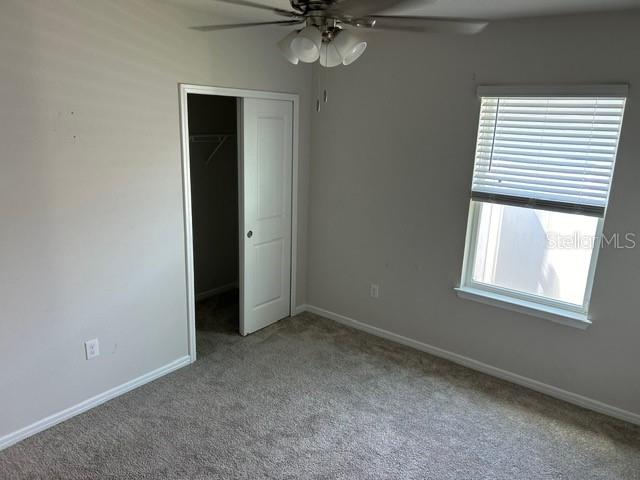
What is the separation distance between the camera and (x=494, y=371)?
3.43 meters

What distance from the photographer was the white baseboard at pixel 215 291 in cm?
470

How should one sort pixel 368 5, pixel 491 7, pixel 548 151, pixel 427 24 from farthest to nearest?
1. pixel 548 151
2. pixel 491 7
3. pixel 427 24
4. pixel 368 5

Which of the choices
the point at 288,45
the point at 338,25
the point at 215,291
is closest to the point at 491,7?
the point at 338,25

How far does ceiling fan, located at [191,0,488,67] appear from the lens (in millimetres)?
1590

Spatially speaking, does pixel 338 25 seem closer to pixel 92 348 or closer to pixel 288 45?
pixel 288 45

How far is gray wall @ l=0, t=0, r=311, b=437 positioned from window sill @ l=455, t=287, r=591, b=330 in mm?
2132

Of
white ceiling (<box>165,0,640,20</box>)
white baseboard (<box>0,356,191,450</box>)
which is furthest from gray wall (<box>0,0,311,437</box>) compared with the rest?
white ceiling (<box>165,0,640,20</box>)

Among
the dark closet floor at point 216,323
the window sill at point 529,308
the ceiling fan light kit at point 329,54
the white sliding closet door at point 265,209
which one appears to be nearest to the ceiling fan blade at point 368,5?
the ceiling fan light kit at point 329,54

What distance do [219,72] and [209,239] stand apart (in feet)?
6.39

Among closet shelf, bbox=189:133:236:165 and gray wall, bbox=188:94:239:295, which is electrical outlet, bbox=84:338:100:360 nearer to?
gray wall, bbox=188:94:239:295

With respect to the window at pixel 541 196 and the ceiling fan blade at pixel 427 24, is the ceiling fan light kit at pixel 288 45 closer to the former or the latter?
the ceiling fan blade at pixel 427 24

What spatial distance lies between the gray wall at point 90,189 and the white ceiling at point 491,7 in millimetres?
285

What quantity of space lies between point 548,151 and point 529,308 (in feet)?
3.48

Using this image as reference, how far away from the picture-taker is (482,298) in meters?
3.39
